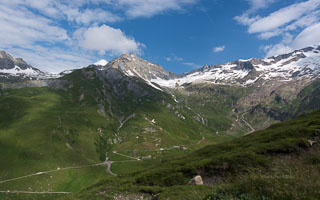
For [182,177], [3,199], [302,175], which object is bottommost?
[3,199]

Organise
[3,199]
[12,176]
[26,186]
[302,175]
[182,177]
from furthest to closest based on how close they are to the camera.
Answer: [12,176] → [26,186] → [3,199] → [182,177] → [302,175]

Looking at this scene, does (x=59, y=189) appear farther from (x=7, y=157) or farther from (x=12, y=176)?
(x=7, y=157)

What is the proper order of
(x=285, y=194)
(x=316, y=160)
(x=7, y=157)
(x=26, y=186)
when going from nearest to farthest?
(x=285, y=194), (x=316, y=160), (x=26, y=186), (x=7, y=157)

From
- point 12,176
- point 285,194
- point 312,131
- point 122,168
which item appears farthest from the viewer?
point 122,168

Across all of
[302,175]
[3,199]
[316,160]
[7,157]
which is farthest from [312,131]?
[7,157]

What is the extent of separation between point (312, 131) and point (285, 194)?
2983 inches

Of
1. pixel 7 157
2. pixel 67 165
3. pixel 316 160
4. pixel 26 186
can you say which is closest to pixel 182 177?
pixel 316 160

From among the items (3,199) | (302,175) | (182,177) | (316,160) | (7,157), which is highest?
(302,175)

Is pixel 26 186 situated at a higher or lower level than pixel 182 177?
lower

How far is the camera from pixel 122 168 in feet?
651

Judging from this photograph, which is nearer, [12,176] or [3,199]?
[3,199]

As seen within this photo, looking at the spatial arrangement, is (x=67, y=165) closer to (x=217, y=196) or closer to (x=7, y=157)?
(x=7, y=157)

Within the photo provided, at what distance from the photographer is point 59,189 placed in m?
151

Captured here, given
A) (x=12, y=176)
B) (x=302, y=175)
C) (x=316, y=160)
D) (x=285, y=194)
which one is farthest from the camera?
(x=12, y=176)
